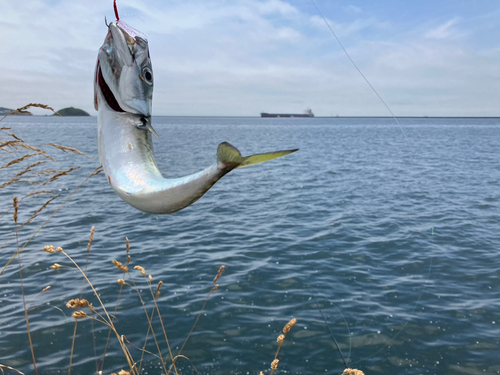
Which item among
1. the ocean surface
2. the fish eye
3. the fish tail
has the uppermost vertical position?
the fish eye

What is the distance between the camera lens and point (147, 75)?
1.49m

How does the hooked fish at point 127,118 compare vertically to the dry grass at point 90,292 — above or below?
above

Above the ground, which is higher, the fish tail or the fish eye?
the fish eye

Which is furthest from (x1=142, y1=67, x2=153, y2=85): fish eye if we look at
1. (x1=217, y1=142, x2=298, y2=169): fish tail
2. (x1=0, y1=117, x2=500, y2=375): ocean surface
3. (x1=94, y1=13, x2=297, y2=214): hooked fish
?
(x1=0, y1=117, x2=500, y2=375): ocean surface

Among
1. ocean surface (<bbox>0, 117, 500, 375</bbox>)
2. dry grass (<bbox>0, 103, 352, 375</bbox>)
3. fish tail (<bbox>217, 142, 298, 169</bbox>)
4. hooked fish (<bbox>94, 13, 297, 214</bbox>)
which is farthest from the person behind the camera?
ocean surface (<bbox>0, 117, 500, 375</bbox>)

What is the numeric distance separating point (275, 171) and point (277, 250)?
1700 centimetres

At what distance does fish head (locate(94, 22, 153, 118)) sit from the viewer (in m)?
1.46

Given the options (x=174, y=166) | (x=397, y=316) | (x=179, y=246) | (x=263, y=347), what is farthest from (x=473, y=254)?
(x=174, y=166)

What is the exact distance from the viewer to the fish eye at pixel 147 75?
148cm

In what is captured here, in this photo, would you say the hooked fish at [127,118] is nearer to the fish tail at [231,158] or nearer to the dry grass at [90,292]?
the fish tail at [231,158]

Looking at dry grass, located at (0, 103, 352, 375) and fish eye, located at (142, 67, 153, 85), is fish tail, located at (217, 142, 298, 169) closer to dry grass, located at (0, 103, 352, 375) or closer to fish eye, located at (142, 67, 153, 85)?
fish eye, located at (142, 67, 153, 85)

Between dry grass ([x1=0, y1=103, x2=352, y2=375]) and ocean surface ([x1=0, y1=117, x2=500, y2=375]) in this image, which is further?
ocean surface ([x1=0, y1=117, x2=500, y2=375])

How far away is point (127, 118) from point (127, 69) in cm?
19

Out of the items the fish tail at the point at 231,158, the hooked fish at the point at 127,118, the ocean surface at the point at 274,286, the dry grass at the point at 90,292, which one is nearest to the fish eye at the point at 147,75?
the hooked fish at the point at 127,118
